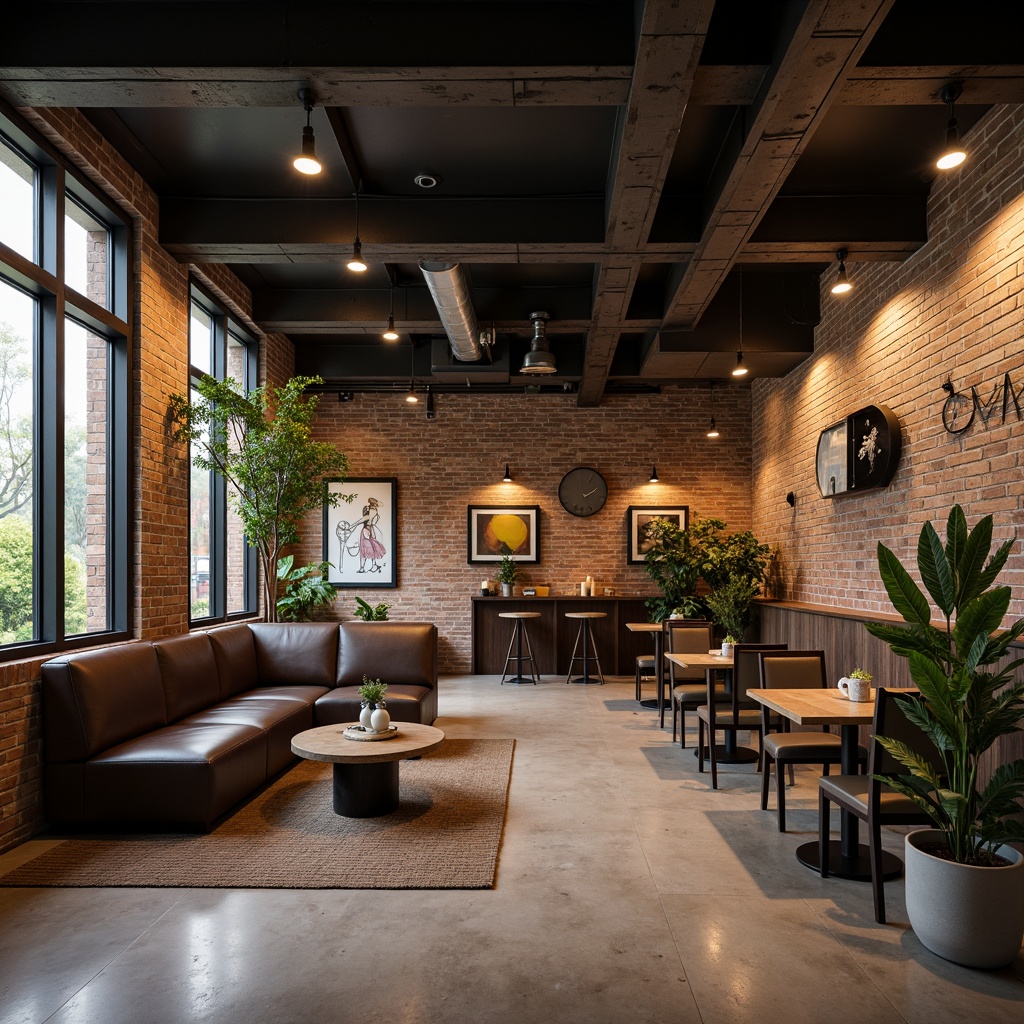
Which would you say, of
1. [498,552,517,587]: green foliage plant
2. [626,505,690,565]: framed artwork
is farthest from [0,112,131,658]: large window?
[626,505,690,565]: framed artwork

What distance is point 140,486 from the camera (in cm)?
543

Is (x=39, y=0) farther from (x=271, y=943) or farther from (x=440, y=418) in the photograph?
(x=440, y=418)

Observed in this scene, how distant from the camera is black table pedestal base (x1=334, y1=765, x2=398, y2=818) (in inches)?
176

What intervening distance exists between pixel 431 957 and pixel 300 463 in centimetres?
468

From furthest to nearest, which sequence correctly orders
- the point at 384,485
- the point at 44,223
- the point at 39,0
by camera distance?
the point at 384,485, the point at 44,223, the point at 39,0

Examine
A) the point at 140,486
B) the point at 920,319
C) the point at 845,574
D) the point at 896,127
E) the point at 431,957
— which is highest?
the point at 896,127

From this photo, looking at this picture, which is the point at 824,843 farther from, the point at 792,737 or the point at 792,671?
the point at 792,671

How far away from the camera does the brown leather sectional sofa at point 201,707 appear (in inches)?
163

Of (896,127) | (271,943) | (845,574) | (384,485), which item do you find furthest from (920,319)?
→ (384,485)

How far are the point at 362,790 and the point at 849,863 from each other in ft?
8.38

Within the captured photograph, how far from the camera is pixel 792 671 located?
190 inches

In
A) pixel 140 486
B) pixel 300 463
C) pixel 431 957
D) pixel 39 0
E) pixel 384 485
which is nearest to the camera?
pixel 431 957

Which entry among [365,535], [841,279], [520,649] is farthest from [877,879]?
[365,535]

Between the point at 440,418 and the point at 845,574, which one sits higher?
the point at 440,418
